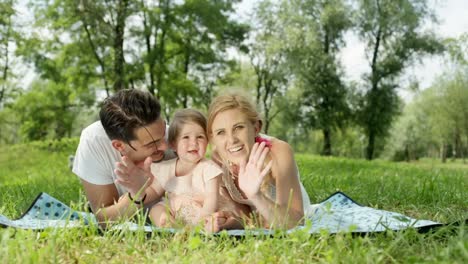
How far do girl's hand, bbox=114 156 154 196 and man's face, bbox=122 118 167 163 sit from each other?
0.59ft

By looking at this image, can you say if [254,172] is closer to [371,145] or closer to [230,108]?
[230,108]

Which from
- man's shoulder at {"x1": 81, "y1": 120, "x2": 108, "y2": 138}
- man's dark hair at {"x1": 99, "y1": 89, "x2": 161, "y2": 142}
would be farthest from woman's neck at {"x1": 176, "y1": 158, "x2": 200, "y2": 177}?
man's shoulder at {"x1": 81, "y1": 120, "x2": 108, "y2": 138}

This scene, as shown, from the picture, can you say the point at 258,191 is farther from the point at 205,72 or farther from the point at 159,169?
the point at 205,72

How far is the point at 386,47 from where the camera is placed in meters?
33.3

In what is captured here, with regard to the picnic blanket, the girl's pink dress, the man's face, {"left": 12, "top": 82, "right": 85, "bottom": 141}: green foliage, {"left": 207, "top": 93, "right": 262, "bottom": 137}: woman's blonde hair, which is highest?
A: {"left": 12, "top": 82, "right": 85, "bottom": 141}: green foliage

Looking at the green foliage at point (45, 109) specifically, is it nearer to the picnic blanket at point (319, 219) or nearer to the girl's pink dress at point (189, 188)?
the picnic blanket at point (319, 219)

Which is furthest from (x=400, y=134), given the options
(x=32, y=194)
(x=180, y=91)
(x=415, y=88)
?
(x=32, y=194)

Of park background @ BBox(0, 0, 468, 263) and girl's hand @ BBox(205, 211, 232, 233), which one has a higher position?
park background @ BBox(0, 0, 468, 263)

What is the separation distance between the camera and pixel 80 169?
441 cm

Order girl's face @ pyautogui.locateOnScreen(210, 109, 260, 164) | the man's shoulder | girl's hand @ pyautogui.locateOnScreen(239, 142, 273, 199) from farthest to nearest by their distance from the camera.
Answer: the man's shoulder < girl's face @ pyautogui.locateOnScreen(210, 109, 260, 164) < girl's hand @ pyautogui.locateOnScreen(239, 142, 273, 199)

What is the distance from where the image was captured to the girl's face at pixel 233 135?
367 centimetres

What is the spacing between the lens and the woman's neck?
3.99 m

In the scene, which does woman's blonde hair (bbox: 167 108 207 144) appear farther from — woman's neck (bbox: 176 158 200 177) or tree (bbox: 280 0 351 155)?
tree (bbox: 280 0 351 155)

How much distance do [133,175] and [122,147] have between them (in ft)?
1.35
